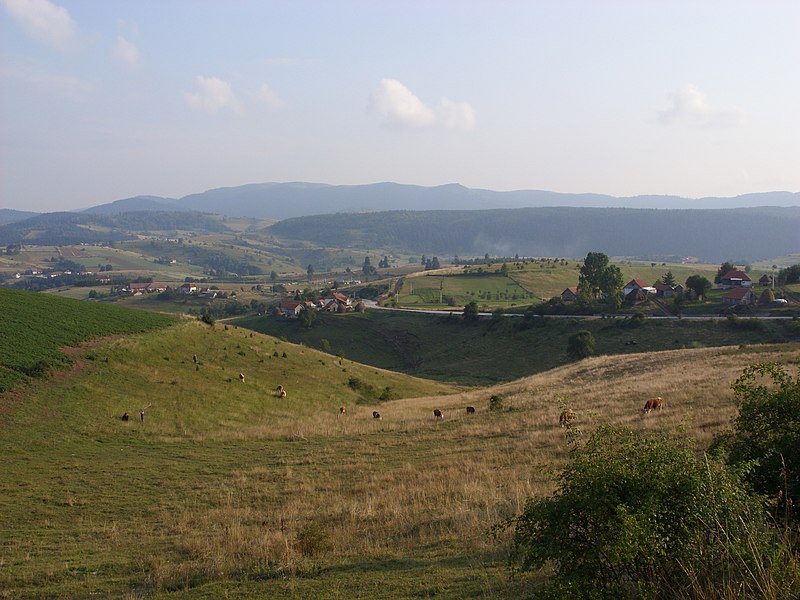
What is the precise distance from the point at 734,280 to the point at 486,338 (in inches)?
2507

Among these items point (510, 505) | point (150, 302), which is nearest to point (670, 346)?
point (510, 505)

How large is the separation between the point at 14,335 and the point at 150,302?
155 meters

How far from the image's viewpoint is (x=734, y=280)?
428 ft

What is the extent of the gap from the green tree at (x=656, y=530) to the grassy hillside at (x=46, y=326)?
35972 mm

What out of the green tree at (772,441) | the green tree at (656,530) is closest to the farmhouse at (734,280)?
the green tree at (772,441)

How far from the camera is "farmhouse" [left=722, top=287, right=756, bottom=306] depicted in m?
103

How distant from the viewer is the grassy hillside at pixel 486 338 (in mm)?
84375

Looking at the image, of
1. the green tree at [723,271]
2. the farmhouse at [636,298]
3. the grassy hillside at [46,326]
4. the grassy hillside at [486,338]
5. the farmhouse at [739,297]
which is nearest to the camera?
Answer: the grassy hillside at [46,326]

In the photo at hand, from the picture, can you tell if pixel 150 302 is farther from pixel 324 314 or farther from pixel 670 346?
pixel 670 346

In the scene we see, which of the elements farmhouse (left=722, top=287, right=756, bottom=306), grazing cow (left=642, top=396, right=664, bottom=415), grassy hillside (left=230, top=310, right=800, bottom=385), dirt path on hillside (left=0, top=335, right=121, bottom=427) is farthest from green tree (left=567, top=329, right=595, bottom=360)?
dirt path on hillside (left=0, top=335, right=121, bottom=427)

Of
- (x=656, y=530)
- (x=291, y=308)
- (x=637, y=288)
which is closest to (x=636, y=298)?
(x=637, y=288)

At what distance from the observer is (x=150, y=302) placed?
616ft

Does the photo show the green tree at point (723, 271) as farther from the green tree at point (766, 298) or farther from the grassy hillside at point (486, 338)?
the grassy hillside at point (486, 338)

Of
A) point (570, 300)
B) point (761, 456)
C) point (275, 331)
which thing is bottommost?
point (275, 331)
